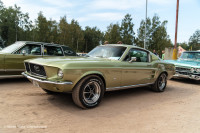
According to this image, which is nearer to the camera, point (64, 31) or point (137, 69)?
point (137, 69)

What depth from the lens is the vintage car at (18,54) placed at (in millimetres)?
5348

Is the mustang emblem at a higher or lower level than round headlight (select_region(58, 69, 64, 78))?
higher

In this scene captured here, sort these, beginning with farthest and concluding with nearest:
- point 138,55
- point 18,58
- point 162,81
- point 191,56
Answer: point 191,56 → point 162,81 → point 18,58 → point 138,55

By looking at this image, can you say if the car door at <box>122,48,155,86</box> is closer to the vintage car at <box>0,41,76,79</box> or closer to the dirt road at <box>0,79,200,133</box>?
the dirt road at <box>0,79,200,133</box>

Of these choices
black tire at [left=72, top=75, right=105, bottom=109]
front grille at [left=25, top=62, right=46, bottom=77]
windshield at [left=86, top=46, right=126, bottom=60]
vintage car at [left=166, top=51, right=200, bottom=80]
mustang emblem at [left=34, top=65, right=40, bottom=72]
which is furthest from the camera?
vintage car at [left=166, top=51, right=200, bottom=80]

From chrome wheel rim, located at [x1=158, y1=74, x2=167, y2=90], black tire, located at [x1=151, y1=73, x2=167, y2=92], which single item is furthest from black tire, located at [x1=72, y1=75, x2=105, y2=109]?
chrome wheel rim, located at [x1=158, y1=74, x2=167, y2=90]

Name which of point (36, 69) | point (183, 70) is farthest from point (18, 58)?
point (183, 70)

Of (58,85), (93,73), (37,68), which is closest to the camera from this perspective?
(58,85)

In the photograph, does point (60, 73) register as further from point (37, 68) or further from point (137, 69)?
point (137, 69)

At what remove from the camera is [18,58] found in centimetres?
559

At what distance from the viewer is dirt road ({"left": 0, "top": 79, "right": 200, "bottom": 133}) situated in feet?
8.63

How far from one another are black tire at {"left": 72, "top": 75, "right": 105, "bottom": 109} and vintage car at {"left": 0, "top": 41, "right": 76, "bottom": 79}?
3405mm

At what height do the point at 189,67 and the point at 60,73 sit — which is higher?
the point at 60,73

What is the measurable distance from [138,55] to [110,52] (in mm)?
1018
